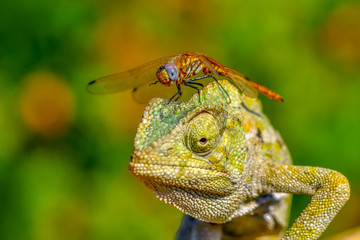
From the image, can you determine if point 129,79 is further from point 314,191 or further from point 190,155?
point 314,191

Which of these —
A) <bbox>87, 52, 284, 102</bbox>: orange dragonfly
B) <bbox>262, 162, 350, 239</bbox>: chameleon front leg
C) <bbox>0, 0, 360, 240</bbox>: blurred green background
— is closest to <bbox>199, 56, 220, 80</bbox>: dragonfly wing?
<bbox>87, 52, 284, 102</bbox>: orange dragonfly

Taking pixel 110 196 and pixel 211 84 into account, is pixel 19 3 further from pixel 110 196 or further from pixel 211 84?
pixel 211 84

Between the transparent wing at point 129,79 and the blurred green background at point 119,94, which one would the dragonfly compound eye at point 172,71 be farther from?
the blurred green background at point 119,94

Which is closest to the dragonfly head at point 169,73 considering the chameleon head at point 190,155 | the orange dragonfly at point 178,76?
the orange dragonfly at point 178,76

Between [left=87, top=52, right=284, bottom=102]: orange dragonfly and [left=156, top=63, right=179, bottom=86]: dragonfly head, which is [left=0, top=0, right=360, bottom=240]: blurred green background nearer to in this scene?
[left=87, top=52, right=284, bottom=102]: orange dragonfly

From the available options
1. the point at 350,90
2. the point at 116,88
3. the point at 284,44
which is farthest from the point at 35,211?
the point at 350,90
